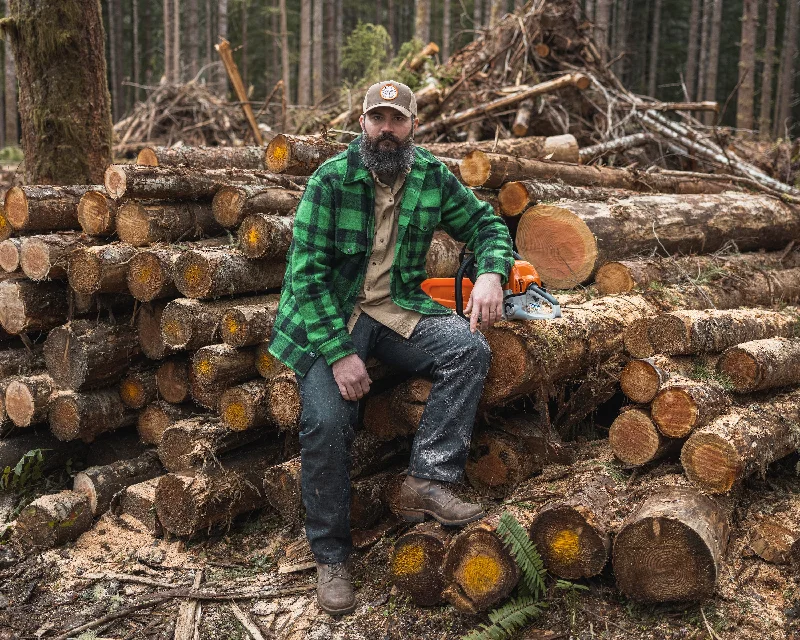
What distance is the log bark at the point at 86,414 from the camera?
479 cm

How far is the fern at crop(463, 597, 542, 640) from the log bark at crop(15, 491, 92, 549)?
2628 mm

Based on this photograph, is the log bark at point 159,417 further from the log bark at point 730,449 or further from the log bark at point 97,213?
the log bark at point 730,449

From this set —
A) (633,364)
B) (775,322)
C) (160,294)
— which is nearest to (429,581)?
(633,364)

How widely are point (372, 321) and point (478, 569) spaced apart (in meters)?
1.26

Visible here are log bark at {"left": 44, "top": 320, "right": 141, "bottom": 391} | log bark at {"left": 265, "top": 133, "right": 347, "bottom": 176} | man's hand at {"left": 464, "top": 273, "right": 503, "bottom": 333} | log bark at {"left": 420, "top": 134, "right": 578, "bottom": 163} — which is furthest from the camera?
log bark at {"left": 420, "top": 134, "right": 578, "bottom": 163}

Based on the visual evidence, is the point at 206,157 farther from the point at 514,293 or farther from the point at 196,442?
the point at 514,293

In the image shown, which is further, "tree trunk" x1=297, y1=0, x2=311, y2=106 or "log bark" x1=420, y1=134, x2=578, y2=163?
"tree trunk" x1=297, y1=0, x2=311, y2=106

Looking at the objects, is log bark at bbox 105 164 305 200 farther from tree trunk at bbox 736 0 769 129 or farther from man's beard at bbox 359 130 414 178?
tree trunk at bbox 736 0 769 129

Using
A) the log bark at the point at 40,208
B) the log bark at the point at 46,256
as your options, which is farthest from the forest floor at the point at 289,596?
the log bark at the point at 40,208

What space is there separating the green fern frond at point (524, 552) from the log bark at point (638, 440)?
2.45 ft

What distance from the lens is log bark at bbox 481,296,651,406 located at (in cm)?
362

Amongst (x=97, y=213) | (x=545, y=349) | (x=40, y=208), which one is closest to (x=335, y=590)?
(x=545, y=349)

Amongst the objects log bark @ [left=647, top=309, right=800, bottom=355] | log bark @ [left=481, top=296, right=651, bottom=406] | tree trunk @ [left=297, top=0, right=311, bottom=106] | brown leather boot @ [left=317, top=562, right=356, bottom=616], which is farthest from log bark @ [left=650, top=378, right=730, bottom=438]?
tree trunk @ [left=297, top=0, right=311, bottom=106]

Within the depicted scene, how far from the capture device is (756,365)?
3688 mm
